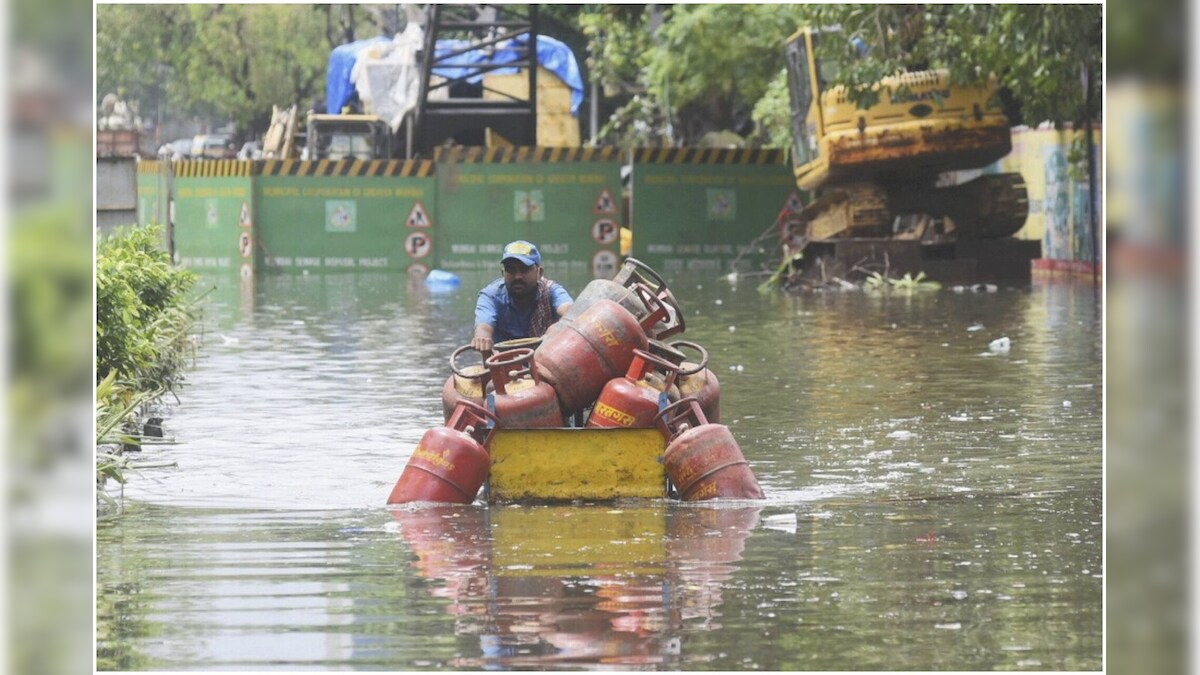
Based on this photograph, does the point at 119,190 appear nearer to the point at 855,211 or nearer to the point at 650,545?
the point at 855,211

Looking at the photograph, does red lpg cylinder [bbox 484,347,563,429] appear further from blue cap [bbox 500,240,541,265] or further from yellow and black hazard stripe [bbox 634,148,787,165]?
yellow and black hazard stripe [bbox 634,148,787,165]

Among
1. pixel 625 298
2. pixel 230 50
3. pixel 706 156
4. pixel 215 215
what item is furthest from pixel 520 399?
pixel 230 50

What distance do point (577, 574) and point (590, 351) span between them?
6.84ft

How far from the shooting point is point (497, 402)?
9398 millimetres

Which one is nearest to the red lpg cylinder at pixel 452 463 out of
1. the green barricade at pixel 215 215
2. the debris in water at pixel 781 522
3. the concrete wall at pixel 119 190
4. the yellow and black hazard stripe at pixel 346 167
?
the debris in water at pixel 781 522

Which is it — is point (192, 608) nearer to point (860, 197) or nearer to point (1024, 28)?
point (1024, 28)

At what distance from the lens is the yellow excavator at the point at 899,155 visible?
2717 centimetres

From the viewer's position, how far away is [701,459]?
928 centimetres

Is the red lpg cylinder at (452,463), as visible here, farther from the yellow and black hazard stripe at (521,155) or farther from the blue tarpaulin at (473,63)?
the blue tarpaulin at (473,63)

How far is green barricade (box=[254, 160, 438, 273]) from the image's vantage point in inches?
1374

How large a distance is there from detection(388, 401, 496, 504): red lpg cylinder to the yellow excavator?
16977mm

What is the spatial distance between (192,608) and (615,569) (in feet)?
5.52

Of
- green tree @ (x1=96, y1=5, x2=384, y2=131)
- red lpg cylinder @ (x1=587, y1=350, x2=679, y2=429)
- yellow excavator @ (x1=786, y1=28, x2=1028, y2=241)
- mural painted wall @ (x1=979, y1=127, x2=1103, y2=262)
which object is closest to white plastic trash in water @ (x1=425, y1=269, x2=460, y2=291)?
yellow excavator @ (x1=786, y1=28, x2=1028, y2=241)

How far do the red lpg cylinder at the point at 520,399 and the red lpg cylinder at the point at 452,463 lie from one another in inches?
4.3
